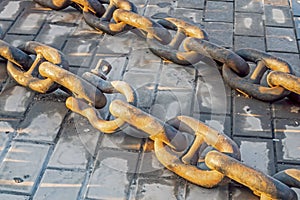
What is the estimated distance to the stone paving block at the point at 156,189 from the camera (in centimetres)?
261

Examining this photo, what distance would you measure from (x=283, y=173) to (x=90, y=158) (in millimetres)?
963

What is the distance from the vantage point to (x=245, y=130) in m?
2.96

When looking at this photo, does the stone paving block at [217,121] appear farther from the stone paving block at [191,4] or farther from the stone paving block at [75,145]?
the stone paving block at [191,4]

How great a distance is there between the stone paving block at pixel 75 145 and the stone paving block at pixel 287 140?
3.15 ft

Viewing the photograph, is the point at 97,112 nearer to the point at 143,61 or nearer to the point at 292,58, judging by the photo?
the point at 143,61

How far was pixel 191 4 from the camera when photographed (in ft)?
13.2

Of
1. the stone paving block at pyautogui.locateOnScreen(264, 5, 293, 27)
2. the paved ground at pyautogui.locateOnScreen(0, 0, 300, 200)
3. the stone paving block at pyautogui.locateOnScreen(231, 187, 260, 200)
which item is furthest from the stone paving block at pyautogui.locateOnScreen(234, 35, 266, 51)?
the stone paving block at pyautogui.locateOnScreen(231, 187, 260, 200)

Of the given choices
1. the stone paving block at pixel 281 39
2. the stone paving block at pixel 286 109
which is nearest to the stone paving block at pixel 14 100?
the stone paving block at pixel 286 109

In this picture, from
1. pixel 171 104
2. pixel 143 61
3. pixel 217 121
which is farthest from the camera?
pixel 143 61

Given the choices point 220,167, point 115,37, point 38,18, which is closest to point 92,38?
point 115,37

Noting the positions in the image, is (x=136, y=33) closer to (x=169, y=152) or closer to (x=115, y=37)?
(x=115, y=37)

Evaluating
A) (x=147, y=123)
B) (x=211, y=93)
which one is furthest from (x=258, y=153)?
(x=147, y=123)

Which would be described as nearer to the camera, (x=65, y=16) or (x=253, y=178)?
(x=253, y=178)

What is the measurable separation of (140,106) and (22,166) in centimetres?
74
